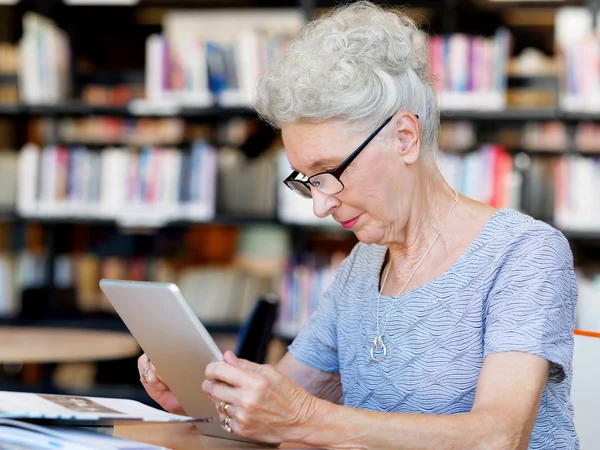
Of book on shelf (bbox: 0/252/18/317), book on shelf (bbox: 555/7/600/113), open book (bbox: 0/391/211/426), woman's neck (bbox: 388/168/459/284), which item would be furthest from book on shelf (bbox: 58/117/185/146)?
open book (bbox: 0/391/211/426)

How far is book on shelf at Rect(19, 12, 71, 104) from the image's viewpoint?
3.99 m

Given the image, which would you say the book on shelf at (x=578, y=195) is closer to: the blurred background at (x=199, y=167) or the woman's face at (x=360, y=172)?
the blurred background at (x=199, y=167)

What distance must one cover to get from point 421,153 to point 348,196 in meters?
0.15

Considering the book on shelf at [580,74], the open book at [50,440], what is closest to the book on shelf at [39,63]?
the book on shelf at [580,74]

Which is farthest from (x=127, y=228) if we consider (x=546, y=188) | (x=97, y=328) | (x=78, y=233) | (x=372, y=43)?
(x=372, y=43)

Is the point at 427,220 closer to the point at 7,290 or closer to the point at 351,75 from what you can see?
the point at 351,75

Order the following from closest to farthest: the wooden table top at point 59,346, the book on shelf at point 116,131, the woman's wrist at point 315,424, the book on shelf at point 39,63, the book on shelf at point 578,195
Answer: the woman's wrist at point 315,424
the wooden table top at point 59,346
the book on shelf at point 578,195
the book on shelf at point 39,63
the book on shelf at point 116,131

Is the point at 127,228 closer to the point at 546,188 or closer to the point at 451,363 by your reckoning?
the point at 546,188

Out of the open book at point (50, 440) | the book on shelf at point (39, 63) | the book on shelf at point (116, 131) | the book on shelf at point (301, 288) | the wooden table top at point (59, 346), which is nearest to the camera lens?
the open book at point (50, 440)

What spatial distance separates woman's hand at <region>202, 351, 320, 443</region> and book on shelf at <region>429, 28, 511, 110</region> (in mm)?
2624

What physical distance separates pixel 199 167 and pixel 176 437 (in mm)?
2574

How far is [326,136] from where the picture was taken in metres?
1.38

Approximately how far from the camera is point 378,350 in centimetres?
149

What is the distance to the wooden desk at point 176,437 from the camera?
4.19 feet
